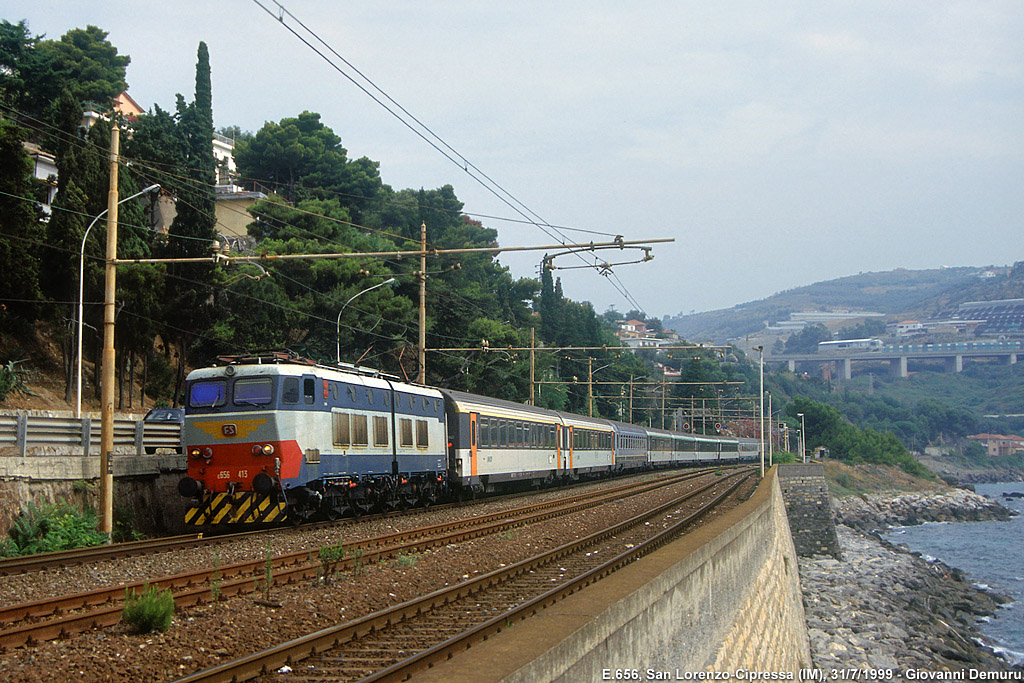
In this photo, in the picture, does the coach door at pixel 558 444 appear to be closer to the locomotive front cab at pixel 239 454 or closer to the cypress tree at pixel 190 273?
the cypress tree at pixel 190 273

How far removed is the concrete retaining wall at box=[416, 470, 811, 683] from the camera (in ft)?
20.8

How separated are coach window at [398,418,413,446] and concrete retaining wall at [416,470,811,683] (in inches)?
349

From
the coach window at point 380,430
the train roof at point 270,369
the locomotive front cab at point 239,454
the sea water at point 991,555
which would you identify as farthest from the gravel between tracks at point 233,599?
the sea water at point 991,555

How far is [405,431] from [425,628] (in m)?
13.6

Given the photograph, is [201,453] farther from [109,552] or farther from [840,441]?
[840,441]

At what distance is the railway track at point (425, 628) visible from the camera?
7824 mm

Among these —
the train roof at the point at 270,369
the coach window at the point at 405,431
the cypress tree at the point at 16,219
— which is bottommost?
the coach window at the point at 405,431

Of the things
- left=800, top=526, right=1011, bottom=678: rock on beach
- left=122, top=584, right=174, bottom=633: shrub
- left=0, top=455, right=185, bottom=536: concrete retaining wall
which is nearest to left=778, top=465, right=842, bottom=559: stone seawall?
left=800, top=526, right=1011, bottom=678: rock on beach

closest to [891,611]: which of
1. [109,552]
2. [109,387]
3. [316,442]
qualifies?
[316,442]

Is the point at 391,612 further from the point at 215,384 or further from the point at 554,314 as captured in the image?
the point at 554,314

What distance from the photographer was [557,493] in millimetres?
34375

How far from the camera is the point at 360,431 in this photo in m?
20.8

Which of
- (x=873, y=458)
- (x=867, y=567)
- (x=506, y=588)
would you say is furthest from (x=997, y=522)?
(x=506, y=588)

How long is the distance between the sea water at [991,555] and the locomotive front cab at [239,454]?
33564mm
